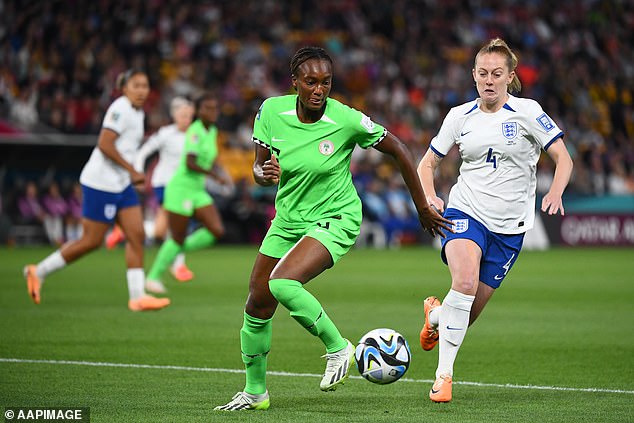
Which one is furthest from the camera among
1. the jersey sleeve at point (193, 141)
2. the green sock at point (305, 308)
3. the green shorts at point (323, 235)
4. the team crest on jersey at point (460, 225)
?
the jersey sleeve at point (193, 141)

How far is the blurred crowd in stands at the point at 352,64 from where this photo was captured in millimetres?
27266

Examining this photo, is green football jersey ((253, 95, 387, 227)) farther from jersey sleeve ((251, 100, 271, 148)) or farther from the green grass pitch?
the green grass pitch

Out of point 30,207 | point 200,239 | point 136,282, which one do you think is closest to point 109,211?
point 136,282

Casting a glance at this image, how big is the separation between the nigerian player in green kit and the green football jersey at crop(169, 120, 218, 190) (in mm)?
8479

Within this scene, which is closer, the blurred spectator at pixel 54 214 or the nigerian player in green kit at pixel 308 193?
the nigerian player in green kit at pixel 308 193

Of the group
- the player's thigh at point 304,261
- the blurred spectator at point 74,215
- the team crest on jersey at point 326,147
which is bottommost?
the blurred spectator at point 74,215

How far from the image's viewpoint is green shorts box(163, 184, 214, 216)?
15609 mm

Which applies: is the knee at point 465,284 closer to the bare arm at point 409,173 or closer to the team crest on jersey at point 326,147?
the bare arm at point 409,173

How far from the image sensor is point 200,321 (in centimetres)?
1226

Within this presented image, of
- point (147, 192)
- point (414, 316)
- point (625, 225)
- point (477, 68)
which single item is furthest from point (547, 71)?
point (477, 68)

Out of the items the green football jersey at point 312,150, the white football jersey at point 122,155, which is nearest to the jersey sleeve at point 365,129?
the green football jersey at point 312,150

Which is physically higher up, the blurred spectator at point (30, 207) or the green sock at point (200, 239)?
the green sock at point (200, 239)

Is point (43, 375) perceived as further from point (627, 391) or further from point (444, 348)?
point (627, 391)

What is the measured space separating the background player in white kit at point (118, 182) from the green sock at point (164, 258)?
2.28 metres
